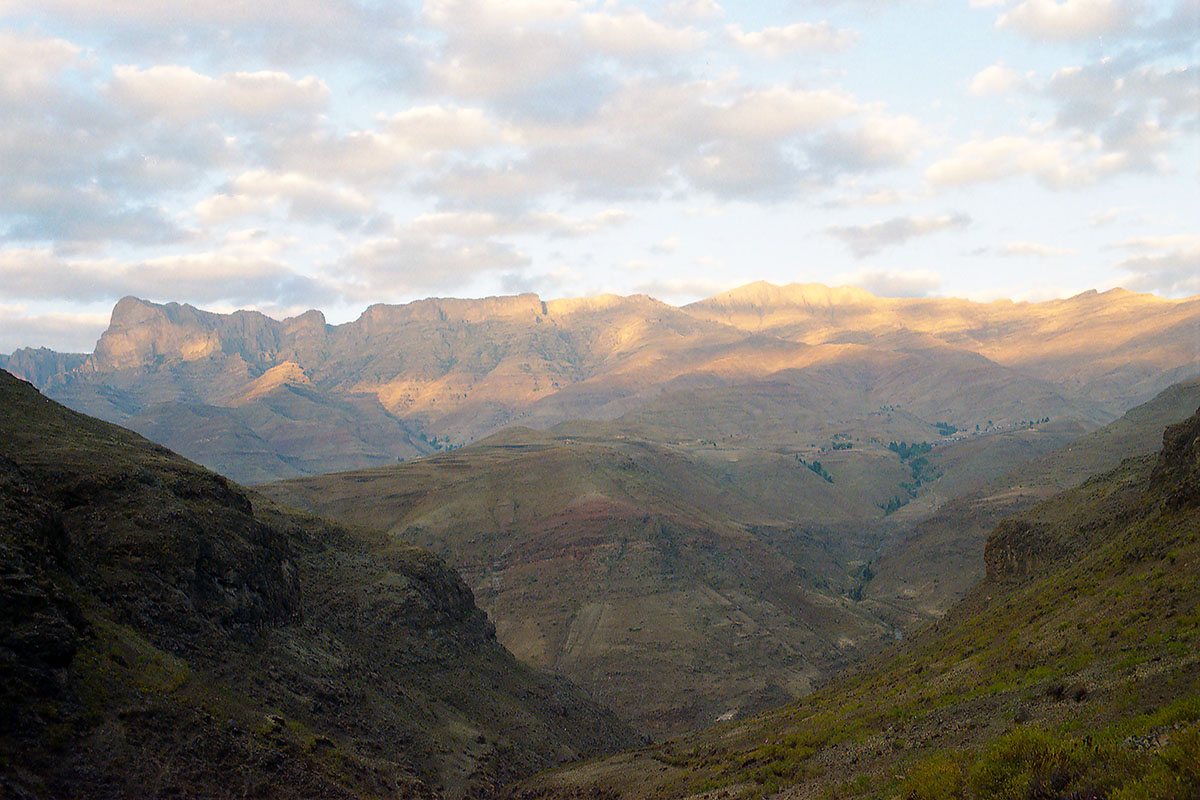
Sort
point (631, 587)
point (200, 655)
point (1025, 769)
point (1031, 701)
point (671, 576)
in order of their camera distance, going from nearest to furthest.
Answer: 1. point (1025, 769)
2. point (1031, 701)
3. point (200, 655)
4. point (631, 587)
5. point (671, 576)

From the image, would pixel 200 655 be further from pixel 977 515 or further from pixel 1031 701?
pixel 977 515

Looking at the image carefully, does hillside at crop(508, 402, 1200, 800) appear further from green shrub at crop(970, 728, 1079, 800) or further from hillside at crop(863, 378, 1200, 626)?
hillside at crop(863, 378, 1200, 626)

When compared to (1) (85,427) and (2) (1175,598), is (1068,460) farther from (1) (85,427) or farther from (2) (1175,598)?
(1) (85,427)

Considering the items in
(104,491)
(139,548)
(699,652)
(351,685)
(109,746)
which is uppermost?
(104,491)

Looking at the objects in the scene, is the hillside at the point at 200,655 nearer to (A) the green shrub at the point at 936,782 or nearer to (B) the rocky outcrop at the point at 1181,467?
(A) the green shrub at the point at 936,782

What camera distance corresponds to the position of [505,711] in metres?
75.8

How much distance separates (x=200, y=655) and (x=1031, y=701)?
42.8 metres

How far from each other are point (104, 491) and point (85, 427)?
60.7ft

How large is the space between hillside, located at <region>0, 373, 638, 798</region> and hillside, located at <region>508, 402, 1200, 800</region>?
1145 cm

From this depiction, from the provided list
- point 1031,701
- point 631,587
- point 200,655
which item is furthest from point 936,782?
point 631,587

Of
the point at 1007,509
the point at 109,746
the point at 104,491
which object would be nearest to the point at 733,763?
the point at 109,746

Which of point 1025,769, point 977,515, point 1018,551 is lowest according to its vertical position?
point 977,515

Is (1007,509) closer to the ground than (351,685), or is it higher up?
closer to the ground

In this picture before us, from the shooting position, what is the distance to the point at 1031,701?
31.8m
